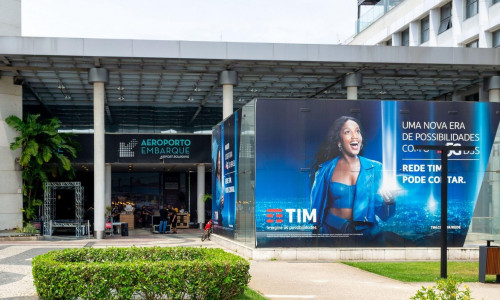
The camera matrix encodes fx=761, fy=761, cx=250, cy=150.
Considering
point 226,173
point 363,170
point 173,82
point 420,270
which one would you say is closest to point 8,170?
point 173,82

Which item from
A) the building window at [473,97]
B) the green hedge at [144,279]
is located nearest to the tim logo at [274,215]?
the green hedge at [144,279]

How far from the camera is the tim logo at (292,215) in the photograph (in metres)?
20.0

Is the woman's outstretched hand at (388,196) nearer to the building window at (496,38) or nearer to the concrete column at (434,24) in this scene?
the building window at (496,38)

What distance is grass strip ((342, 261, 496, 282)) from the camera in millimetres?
15211

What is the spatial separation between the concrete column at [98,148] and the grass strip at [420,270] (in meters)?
15.7

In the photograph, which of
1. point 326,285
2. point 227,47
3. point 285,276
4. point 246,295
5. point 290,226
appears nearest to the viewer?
point 246,295

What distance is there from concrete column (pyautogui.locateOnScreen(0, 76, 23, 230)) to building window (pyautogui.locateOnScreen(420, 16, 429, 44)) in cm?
2528

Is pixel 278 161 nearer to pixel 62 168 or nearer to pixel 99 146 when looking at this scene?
pixel 99 146

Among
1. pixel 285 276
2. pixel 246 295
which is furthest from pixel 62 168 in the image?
pixel 246 295

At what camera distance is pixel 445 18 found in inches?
1740

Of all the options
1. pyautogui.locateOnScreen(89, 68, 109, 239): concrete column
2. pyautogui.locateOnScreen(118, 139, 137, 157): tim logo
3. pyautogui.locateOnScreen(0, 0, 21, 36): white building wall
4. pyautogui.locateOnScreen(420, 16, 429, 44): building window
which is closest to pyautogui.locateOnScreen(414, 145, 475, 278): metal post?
pyautogui.locateOnScreen(89, 68, 109, 239): concrete column

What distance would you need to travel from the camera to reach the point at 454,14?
42.1m

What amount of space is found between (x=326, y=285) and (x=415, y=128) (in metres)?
8.00

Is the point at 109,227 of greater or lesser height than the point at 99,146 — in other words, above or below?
below
